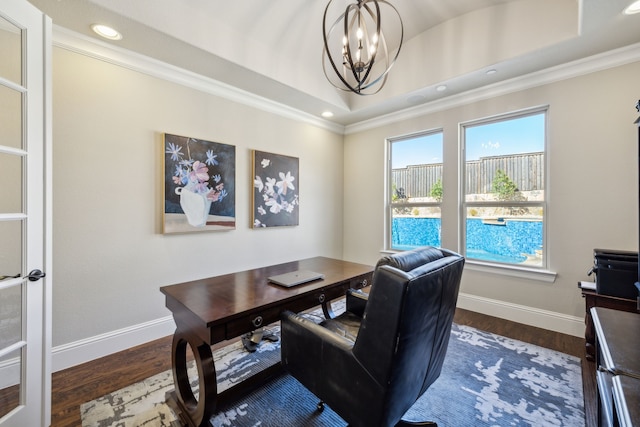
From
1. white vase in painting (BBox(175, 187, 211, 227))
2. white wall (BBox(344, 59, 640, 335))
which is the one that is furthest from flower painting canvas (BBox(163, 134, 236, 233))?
white wall (BBox(344, 59, 640, 335))

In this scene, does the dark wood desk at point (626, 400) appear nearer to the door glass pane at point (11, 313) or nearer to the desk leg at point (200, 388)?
the desk leg at point (200, 388)

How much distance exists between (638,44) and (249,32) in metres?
3.53

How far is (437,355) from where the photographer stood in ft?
4.68

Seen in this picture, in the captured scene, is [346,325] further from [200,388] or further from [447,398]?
[200,388]

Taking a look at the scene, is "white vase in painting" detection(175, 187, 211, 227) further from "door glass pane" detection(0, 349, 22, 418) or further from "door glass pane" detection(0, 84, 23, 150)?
"door glass pane" detection(0, 349, 22, 418)

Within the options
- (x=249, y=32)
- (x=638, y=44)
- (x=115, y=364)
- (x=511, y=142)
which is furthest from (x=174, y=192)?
(x=638, y=44)

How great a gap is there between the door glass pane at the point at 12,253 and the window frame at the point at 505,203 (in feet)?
12.9

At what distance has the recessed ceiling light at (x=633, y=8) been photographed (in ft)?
6.02

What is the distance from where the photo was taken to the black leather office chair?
106 centimetres

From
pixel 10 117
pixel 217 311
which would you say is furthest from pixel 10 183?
pixel 217 311

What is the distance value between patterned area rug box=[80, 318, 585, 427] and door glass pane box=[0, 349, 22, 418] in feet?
1.17

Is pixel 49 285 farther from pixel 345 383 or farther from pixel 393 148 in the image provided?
pixel 393 148

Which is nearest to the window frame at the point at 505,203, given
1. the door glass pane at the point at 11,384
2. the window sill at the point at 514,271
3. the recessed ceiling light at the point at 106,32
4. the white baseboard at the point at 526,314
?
the window sill at the point at 514,271

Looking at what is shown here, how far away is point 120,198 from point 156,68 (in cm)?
129
